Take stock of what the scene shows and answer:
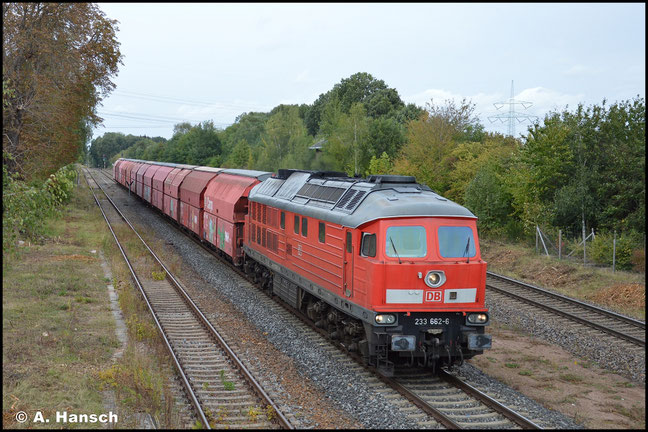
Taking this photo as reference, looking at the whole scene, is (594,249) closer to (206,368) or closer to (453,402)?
(453,402)

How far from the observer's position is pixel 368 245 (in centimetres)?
1220

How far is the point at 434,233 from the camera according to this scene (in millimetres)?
11922

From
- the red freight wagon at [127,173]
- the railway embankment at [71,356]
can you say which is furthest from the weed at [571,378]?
→ the red freight wagon at [127,173]

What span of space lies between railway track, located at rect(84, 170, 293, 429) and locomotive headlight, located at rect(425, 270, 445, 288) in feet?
12.4

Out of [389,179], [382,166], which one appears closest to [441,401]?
[389,179]

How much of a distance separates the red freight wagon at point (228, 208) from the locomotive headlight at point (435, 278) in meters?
13.3

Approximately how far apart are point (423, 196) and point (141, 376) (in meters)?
6.89

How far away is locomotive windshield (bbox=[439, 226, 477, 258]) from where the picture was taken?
11938mm

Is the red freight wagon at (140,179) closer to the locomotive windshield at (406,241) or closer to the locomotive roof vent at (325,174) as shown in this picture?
the locomotive roof vent at (325,174)

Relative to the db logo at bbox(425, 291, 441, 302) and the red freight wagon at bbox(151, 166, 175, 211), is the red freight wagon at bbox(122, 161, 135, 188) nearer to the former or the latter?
the red freight wagon at bbox(151, 166, 175, 211)

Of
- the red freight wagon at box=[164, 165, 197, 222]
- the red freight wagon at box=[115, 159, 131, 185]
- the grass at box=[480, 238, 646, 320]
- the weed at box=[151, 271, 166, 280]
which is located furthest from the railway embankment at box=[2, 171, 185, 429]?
the red freight wagon at box=[115, 159, 131, 185]

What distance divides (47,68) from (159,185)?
652 inches

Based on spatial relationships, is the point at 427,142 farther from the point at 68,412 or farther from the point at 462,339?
the point at 68,412

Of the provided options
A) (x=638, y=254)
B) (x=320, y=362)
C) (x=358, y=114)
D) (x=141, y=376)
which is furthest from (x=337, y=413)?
(x=358, y=114)
